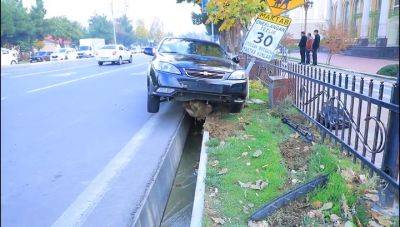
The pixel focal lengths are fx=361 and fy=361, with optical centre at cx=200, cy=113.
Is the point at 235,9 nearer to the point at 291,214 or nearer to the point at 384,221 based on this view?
the point at 291,214

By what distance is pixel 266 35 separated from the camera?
7367mm

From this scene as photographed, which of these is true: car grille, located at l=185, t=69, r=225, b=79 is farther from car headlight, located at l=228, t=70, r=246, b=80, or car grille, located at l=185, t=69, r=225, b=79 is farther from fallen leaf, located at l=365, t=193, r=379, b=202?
fallen leaf, located at l=365, t=193, r=379, b=202

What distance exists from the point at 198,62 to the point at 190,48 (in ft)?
4.87

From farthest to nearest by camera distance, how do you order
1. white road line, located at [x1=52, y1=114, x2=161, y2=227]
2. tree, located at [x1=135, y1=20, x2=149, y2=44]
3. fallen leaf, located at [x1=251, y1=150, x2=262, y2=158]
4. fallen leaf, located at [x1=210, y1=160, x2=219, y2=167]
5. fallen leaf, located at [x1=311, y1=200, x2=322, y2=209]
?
tree, located at [x1=135, y1=20, x2=149, y2=44] → fallen leaf, located at [x1=251, y1=150, x2=262, y2=158] → fallen leaf, located at [x1=210, y1=160, x2=219, y2=167] → white road line, located at [x1=52, y1=114, x2=161, y2=227] → fallen leaf, located at [x1=311, y1=200, x2=322, y2=209]

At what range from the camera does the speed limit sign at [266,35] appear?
7219 mm

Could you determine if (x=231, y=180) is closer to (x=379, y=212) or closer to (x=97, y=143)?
(x=379, y=212)

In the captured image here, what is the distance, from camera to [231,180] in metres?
4.18

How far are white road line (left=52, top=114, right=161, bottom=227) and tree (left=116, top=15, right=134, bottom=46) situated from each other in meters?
87.7

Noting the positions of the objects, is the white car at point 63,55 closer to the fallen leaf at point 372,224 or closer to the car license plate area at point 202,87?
the car license plate area at point 202,87

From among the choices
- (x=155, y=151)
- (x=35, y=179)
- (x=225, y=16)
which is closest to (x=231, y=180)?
(x=155, y=151)

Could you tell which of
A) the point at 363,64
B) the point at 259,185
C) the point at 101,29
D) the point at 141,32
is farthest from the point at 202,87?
the point at 141,32

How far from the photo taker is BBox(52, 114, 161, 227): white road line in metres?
3.58

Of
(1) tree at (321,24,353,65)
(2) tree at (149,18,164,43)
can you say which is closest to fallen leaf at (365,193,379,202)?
(1) tree at (321,24,353,65)

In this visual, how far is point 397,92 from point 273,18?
4381mm
